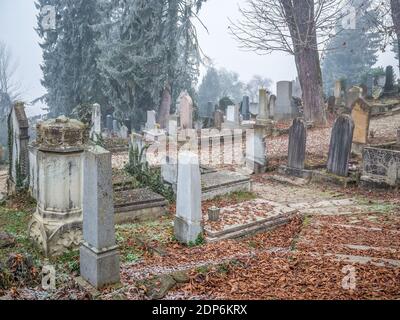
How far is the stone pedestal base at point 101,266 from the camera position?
15.5 feet

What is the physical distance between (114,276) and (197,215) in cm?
189

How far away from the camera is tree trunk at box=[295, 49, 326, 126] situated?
1658 centimetres

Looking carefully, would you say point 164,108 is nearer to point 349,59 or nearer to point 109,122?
point 109,122

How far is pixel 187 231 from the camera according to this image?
6355 millimetres

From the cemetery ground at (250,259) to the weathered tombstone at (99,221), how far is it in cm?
19

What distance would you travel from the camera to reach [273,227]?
24.0ft

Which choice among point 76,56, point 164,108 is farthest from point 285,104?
point 76,56

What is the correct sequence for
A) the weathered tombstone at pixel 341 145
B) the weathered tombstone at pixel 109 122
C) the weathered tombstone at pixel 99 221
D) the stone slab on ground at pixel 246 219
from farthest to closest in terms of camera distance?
the weathered tombstone at pixel 109 122
the weathered tombstone at pixel 341 145
the stone slab on ground at pixel 246 219
the weathered tombstone at pixel 99 221

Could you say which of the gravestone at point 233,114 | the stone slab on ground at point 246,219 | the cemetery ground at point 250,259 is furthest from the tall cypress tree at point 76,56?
the stone slab on ground at point 246,219

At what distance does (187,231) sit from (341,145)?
216 inches

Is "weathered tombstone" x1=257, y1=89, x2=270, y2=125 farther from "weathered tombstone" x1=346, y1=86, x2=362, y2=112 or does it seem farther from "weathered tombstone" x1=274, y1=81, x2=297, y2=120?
"weathered tombstone" x1=346, y1=86, x2=362, y2=112

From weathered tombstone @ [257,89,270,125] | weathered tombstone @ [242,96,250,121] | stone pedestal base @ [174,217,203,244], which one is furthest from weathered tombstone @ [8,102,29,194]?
weathered tombstone @ [242,96,250,121]

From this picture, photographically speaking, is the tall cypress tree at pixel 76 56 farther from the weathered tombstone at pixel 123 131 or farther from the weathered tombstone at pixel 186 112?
the weathered tombstone at pixel 186 112
